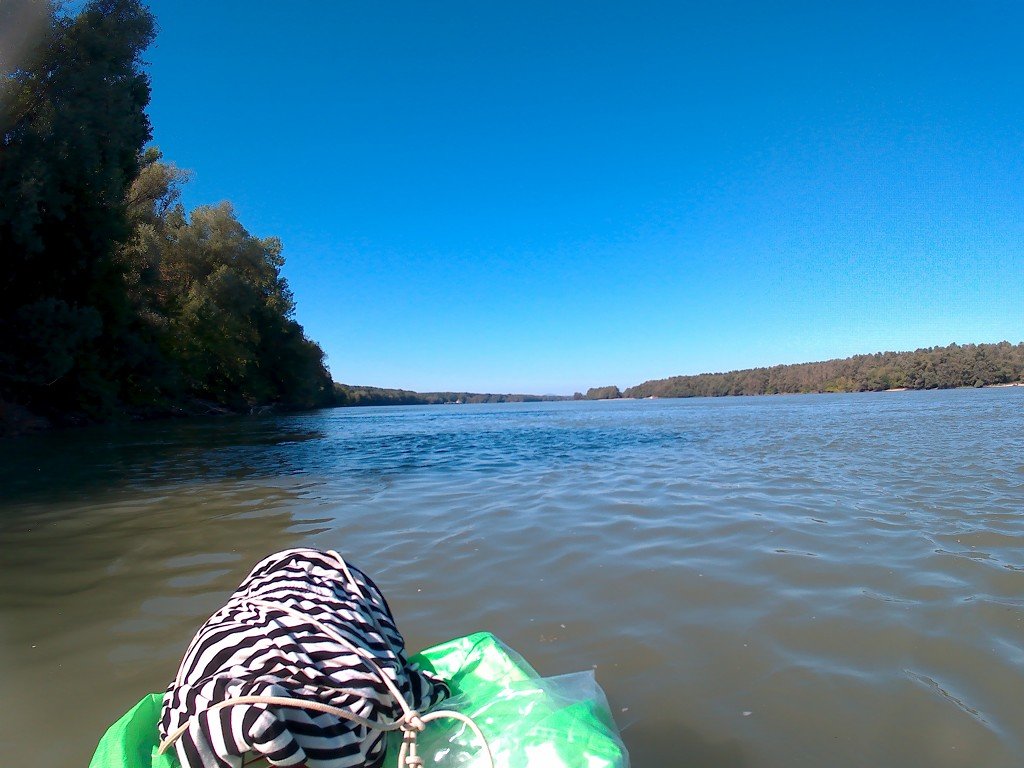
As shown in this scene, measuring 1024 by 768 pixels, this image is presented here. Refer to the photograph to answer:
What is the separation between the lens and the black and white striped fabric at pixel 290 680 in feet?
4.85

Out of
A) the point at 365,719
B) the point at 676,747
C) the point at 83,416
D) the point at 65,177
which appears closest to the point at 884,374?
the point at 83,416

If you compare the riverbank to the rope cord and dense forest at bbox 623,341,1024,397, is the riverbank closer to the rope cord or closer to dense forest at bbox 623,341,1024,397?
the rope cord

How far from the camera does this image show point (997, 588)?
3.79 m

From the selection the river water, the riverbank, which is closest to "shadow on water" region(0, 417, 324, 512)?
the river water

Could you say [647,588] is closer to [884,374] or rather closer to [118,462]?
[118,462]

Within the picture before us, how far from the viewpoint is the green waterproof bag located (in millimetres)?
1643

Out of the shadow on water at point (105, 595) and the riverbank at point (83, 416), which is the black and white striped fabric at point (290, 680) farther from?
the riverbank at point (83, 416)

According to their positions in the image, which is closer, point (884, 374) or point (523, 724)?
point (523, 724)

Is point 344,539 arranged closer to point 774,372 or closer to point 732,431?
point 732,431

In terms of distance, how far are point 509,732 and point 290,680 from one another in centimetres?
68

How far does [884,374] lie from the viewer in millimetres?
87188

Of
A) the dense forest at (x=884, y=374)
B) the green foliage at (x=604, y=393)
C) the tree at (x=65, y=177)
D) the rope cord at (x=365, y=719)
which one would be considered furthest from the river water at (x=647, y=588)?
the green foliage at (x=604, y=393)

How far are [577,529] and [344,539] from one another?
7.68ft

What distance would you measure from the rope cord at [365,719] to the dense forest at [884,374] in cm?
10092
